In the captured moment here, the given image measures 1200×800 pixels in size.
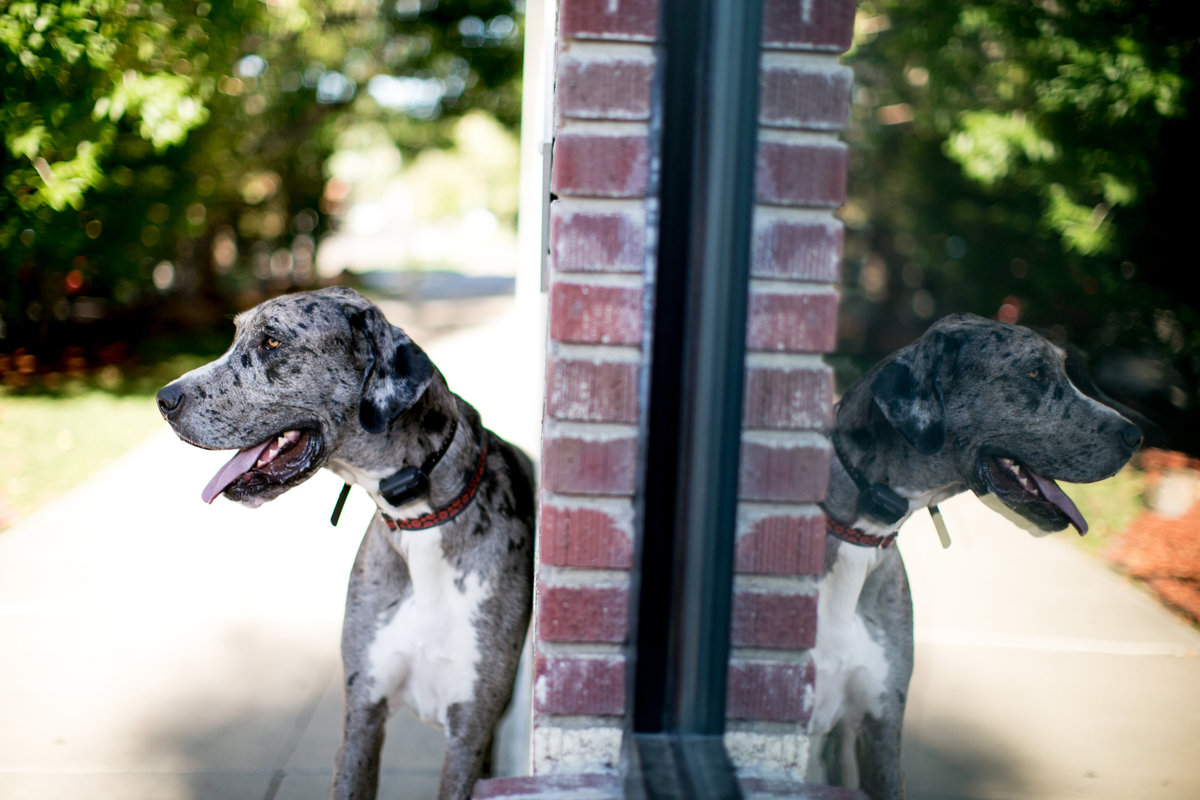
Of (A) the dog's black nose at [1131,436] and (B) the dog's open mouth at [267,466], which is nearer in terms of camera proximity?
(A) the dog's black nose at [1131,436]

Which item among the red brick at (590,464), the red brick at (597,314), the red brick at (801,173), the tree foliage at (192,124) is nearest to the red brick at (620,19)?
the red brick at (801,173)

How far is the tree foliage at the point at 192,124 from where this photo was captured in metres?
4.79

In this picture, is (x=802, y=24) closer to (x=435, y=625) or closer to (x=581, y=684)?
(x=581, y=684)

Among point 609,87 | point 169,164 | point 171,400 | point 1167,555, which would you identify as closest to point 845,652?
point 1167,555

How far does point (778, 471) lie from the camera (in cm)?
156

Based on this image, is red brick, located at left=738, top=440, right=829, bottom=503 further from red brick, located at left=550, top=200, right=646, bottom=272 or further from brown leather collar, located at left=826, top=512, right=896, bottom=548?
red brick, located at left=550, top=200, right=646, bottom=272

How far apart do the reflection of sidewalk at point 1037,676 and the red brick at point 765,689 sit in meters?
0.39

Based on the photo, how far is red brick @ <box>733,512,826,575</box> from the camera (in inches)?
61.8

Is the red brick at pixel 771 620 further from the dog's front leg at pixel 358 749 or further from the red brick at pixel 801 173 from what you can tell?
the dog's front leg at pixel 358 749

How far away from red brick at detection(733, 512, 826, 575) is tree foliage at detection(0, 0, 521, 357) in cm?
418

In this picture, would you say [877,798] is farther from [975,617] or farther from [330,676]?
[330,676]

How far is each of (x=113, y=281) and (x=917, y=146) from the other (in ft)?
27.0

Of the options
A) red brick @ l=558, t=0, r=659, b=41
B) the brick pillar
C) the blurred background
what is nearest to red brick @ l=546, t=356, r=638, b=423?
the brick pillar

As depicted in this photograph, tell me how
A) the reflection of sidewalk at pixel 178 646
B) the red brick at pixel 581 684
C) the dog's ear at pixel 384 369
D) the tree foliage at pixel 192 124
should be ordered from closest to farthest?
the red brick at pixel 581 684
the dog's ear at pixel 384 369
the reflection of sidewalk at pixel 178 646
the tree foliage at pixel 192 124
